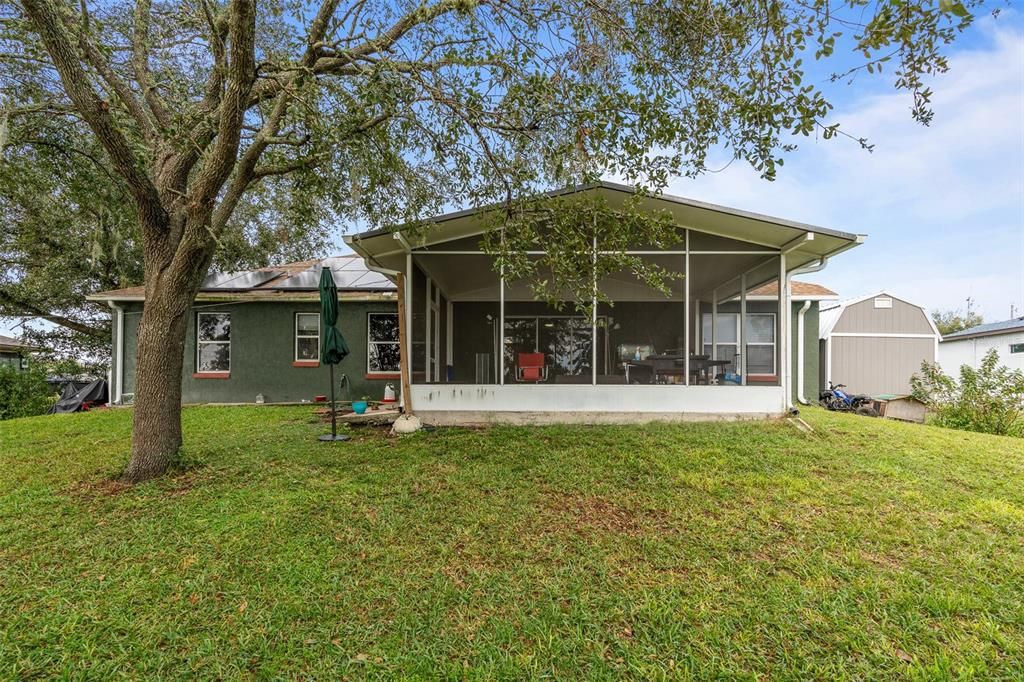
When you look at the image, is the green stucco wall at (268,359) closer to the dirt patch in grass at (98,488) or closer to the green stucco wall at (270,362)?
the green stucco wall at (270,362)

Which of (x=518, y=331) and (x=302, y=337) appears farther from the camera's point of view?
(x=518, y=331)

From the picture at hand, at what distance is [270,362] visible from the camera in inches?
420

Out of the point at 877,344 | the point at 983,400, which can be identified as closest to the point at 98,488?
the point at 983,400

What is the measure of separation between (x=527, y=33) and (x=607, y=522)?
192 inches

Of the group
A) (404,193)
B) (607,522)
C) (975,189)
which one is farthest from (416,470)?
(975,189)

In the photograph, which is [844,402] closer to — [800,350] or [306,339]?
[800,350]

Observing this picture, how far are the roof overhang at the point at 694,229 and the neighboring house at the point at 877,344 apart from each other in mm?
7257

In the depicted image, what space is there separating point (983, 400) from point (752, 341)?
4172 mm

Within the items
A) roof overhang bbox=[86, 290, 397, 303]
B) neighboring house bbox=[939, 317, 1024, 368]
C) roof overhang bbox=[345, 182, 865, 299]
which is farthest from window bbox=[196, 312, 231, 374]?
neighboring house bbox=[939, 317, 1024, 368]

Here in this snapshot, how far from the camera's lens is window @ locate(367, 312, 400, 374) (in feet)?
35.4

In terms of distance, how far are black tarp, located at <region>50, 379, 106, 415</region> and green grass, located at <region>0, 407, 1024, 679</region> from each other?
8.23 m

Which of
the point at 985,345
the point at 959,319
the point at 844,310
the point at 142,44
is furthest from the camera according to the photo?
the point at 959,319

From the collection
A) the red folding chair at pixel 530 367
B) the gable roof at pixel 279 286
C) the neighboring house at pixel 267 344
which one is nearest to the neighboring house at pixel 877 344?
the red folding chair at pixel 530 367

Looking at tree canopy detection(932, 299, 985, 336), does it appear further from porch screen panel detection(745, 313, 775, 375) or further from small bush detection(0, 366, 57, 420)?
small bush detection(0, 366, 57, 420)
